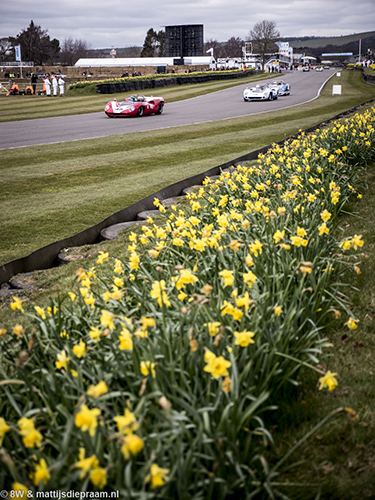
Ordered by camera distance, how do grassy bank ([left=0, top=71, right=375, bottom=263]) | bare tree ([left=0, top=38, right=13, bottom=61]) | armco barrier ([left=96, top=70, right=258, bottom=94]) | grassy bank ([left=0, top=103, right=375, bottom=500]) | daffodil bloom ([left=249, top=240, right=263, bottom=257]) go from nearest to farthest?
1. grassy bank ([left=0, top=103, right=375, bottom=500])
2. daffodil bloom ([left=249, top=240, right=263, bottom=257])
3. grassy bank ([left=0, top=71, right=375, bottom=263])
4. armco barrier ([left=96, top=70, right=258, bottom=94])
5. bare tree ([left=0, top=38, right=13, bottom=61])

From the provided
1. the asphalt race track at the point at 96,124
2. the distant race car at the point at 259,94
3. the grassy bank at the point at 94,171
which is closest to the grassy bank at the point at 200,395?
the grassy bank at the point at 94,171

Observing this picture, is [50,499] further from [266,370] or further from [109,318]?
[266,370]

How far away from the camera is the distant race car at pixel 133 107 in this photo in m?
22.7

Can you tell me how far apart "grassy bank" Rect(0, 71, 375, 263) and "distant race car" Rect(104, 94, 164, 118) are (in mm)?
5373

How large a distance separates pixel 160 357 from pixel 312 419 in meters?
0.90

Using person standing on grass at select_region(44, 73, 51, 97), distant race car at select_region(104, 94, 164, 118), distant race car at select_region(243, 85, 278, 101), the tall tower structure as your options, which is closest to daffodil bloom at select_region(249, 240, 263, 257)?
distant race car at select_region(104, 94, 164, 118)

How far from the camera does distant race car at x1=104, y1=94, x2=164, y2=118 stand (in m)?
22.7

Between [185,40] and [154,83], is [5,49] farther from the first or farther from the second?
[154,83]

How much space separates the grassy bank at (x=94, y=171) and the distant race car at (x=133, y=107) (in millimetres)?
5373

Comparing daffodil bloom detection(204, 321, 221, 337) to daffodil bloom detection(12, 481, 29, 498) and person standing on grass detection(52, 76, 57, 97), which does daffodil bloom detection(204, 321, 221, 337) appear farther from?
person standing on grass detection(52, 76, 57, 97)

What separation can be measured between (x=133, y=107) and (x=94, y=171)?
1291 centimetres

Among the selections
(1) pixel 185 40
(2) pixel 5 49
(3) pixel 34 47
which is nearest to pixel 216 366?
(3) pixel 34 47

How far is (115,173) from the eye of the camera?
10664 millimetres

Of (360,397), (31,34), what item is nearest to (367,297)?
(360,397)
